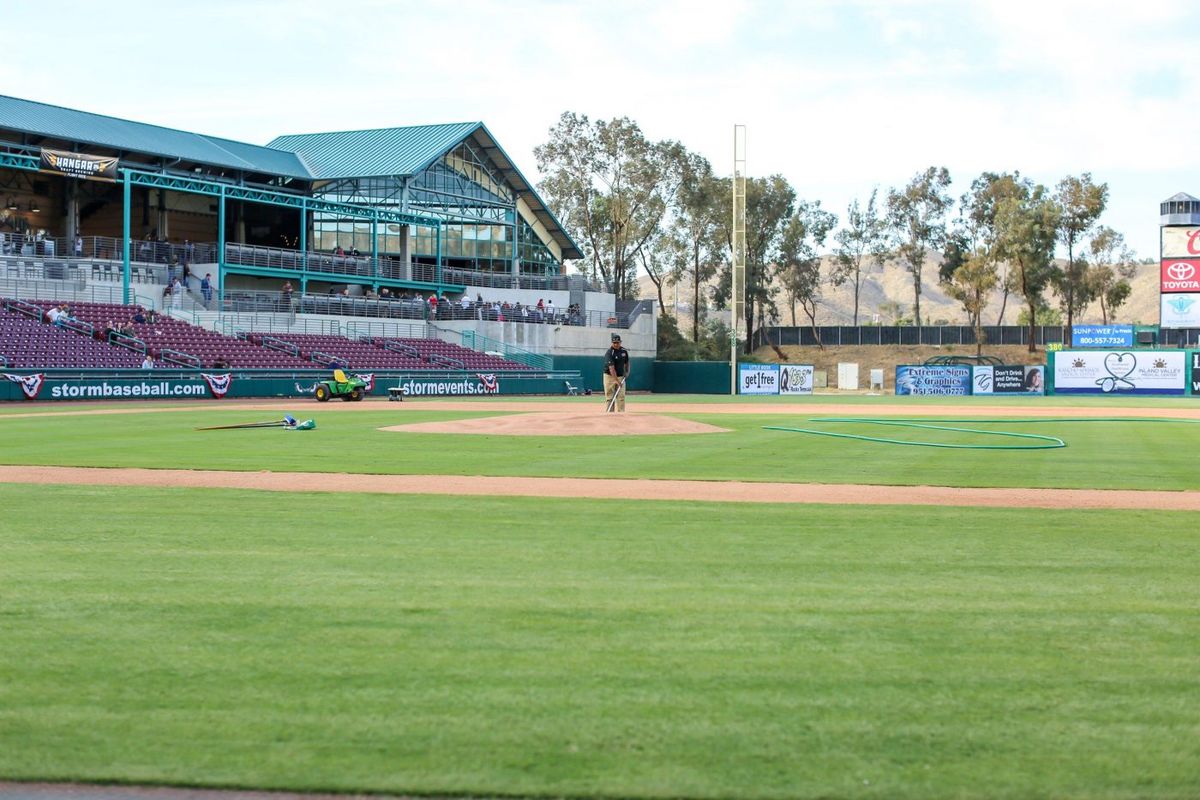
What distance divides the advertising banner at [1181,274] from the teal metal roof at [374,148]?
3869 cm

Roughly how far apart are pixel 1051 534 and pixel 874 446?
1000 centimetres

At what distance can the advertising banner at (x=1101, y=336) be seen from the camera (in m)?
63.9

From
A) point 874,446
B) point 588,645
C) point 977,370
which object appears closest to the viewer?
point 588,645

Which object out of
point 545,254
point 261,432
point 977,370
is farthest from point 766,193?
point 261,432

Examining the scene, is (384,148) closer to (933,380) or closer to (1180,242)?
(933,380)

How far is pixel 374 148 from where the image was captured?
6819cm

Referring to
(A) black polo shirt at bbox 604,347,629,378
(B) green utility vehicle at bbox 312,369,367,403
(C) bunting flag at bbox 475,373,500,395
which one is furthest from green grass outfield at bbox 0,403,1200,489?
Answer: (C) bunting flag at bbox 475,373,500,395

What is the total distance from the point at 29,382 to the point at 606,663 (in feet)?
112

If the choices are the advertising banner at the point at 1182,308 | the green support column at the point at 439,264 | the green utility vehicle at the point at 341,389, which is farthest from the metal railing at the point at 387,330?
the advertising banner at the point at 1182,308

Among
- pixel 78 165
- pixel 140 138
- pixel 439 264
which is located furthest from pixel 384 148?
pixel 78 165

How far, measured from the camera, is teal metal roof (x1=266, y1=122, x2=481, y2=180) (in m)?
65.1

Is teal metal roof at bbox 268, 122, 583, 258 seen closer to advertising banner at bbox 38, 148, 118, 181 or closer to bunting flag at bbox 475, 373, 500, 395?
bunting flag at bbox 475, 373, 500, 395

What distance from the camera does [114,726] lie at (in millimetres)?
4387

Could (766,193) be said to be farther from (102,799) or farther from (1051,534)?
(102,799)
